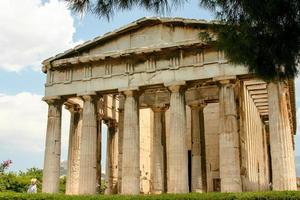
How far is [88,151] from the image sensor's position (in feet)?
74.6

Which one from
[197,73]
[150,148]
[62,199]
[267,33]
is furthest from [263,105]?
[267,33]

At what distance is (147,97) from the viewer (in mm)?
26906

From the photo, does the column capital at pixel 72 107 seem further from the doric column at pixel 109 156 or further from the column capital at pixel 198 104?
the column capital at pixel 198 104

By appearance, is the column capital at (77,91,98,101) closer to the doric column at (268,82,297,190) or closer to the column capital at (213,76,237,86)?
the column capital at (213,76,237,86)

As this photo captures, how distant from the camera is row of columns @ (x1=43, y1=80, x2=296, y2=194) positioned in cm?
1908

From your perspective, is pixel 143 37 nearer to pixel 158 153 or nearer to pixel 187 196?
pixel 158 153

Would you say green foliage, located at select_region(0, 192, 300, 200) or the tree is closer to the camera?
the tree

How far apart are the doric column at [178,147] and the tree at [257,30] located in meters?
11.5

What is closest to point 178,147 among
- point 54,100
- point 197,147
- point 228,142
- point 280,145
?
point 228,142

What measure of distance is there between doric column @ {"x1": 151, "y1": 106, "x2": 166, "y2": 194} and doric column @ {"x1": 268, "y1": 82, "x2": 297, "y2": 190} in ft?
26.5

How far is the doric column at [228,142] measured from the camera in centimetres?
1936

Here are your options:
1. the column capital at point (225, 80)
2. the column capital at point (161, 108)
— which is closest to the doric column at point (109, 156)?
the column capital at point (161, 108)

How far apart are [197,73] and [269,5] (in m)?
13.4

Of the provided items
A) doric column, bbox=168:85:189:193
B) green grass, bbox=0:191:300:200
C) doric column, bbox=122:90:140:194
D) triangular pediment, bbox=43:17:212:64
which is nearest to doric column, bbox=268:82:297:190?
green grass, bbox=0:191:300:200
